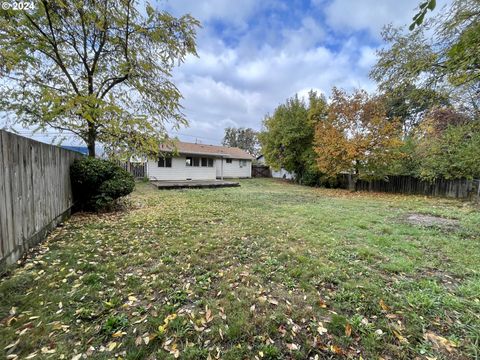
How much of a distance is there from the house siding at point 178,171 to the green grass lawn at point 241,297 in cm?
1117

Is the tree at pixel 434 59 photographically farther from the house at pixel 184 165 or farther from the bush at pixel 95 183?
the house at pixel 184 165

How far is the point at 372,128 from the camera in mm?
12438

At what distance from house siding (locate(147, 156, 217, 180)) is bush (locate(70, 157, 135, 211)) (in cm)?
856

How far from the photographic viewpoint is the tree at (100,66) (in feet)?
18.1

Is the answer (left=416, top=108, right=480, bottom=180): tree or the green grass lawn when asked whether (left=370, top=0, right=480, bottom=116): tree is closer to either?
(left=416, top=108, right=480, bottom=180): tree

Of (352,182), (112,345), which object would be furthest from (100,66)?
(352,182)

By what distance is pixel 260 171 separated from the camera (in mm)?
27469

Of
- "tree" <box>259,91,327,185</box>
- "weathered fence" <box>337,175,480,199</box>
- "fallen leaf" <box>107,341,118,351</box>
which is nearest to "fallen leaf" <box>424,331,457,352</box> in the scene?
"fallen leaf" <box>107,341,118,351</box>

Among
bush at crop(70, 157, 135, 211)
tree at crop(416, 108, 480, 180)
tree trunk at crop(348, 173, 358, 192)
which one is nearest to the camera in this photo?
tree at crop(416, 108, 480, 180)

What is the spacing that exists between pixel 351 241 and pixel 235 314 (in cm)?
312

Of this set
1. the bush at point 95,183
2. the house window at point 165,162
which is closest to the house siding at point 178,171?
the house window at point 165,162

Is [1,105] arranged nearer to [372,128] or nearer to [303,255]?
[303,255]

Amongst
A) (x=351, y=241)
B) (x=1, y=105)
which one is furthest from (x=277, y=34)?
(x=1, y=105)

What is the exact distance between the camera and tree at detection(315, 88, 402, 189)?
12250 mm
